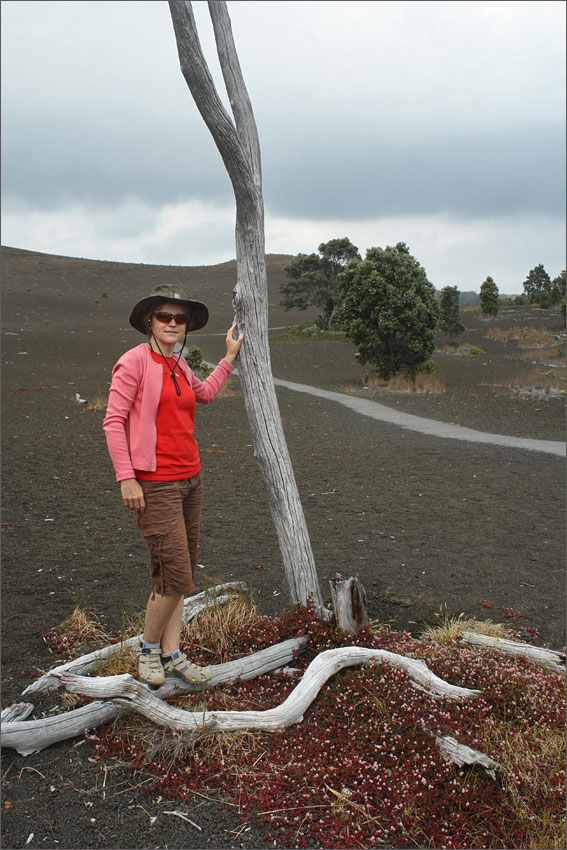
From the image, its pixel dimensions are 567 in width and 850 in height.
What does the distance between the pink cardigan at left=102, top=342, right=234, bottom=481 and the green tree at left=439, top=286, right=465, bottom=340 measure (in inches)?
1252

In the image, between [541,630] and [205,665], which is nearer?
[205,665]

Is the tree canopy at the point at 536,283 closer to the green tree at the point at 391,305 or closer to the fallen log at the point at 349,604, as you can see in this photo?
the green tree at the point at 391,305

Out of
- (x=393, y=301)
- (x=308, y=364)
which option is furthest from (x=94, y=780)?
(x=308, y=364)

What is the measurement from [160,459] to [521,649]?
230cm

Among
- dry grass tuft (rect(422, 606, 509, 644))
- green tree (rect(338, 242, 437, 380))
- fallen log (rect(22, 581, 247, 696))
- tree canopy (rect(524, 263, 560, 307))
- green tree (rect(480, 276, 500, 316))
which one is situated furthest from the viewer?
tree canopy (rect(524, 263, 560, 307))

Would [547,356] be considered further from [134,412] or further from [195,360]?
[134,412]

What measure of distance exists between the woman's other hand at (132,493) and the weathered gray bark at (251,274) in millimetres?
951

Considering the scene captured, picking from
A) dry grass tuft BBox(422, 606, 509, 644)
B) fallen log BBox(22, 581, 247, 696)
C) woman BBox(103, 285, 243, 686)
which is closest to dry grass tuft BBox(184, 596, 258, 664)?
fallen log BBox(22, 581, 247, 696)

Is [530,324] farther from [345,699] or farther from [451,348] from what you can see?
[345,699]

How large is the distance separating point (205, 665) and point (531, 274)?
62.1 metres

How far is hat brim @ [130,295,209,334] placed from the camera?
2.92 m

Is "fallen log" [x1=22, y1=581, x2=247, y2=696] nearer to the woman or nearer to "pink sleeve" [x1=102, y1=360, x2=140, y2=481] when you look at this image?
the woman

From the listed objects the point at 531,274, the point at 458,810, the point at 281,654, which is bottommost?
the point at 458,810

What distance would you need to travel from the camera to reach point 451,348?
33062mm
